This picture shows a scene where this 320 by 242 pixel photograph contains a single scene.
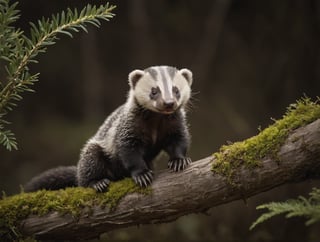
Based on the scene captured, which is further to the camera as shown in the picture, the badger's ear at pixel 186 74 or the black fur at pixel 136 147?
the badger's ear at pixel 186 74

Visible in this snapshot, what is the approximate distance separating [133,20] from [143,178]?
253 inches

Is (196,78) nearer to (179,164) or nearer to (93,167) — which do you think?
(93,167)

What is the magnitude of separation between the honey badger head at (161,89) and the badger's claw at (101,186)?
2.75ft

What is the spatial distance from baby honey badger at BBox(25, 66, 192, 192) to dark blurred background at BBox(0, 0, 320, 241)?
2.56 metres

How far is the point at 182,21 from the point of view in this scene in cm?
1016

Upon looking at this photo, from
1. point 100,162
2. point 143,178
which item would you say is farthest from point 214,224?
point 143,178

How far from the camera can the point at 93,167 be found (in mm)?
5227

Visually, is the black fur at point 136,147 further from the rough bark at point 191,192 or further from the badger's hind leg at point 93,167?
the rough bark at point 191,192

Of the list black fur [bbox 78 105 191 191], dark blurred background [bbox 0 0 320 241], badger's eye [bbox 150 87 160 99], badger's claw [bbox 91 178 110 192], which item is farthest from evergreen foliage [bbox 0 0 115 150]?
dark blurred background [bbox 0 0 320 241]

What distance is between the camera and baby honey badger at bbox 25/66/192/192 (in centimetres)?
480

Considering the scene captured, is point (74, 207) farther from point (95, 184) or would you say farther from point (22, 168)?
point (22, 168)

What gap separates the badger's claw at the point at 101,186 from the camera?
4.66 m

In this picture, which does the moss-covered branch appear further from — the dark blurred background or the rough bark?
the dark blurred background

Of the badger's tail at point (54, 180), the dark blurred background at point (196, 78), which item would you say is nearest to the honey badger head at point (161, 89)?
the badger's tail at point (54, 180)
